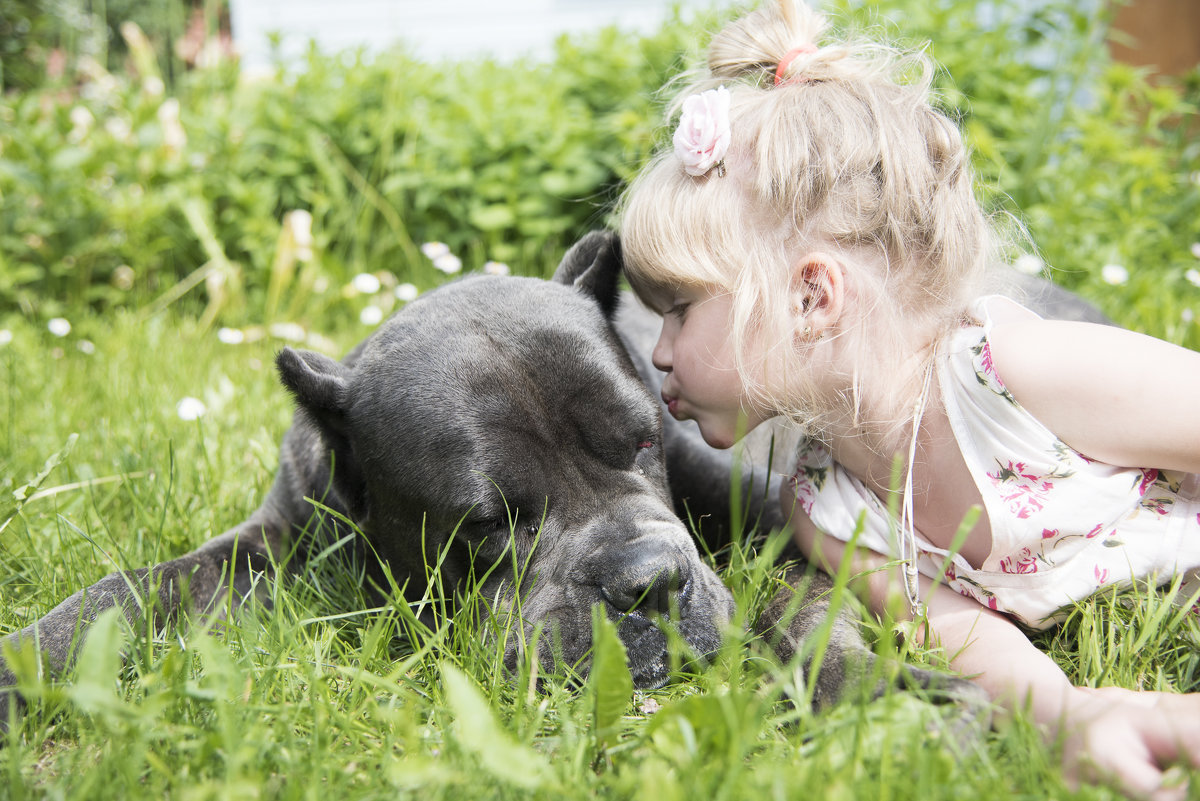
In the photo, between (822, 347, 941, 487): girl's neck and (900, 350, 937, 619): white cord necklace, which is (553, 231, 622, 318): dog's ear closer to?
(822, 347, 941, 487): girl's neck

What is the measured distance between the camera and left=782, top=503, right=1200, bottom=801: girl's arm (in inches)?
54.5

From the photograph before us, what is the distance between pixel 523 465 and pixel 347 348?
2.64m

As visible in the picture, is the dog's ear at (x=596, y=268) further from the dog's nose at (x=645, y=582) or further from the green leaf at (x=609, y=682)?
the green leaf at (x=609, y=682)

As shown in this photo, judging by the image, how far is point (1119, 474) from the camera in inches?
81.8

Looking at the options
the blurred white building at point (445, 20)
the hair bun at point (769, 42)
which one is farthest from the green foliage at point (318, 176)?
the blurred white building at point (445, 20)

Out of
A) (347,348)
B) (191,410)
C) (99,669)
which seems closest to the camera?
(99,669)

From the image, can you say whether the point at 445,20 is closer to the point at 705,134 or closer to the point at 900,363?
the point at 705,134

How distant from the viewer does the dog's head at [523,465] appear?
1932 millimetres

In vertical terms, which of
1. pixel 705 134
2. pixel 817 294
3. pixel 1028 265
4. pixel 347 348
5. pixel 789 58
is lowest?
pixel 347 348

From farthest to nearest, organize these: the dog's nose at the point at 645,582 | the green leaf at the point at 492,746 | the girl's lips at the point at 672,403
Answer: the girl's lips at the point at 672,403 → the dog's nose at the point at 645,582 → the green leaf at the point at 492,746

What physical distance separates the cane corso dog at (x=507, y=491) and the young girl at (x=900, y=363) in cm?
25

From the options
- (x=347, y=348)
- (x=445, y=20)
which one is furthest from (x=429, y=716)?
(x=445, y=20)

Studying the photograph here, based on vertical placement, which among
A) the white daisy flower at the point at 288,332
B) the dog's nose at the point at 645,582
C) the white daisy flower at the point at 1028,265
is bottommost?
the white daisy flower at the point at 288,332

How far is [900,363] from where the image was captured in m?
2.27
